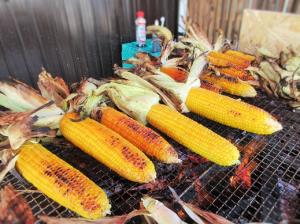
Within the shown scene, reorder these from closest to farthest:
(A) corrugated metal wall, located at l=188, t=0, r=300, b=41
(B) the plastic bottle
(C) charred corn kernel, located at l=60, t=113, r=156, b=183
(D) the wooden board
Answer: (C) charred corn kernel, located at l=60, t=113, r=156, b=183
(D) the wooden board
(B) the plastic bottle
(A) corrugated metal wall, located at l=188, t=0, r=300, b=41

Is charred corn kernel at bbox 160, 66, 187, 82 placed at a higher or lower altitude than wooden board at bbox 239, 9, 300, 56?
lower

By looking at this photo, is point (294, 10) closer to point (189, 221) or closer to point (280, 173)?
point (280, 173)

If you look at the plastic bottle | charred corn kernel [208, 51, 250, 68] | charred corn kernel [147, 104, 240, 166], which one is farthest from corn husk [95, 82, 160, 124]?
the plastic bottle

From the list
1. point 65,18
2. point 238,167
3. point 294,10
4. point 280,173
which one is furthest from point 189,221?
point 294,10

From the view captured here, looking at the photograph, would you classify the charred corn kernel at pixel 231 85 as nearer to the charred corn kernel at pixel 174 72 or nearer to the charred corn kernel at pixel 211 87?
the charred corn kernel at pixel 211 87

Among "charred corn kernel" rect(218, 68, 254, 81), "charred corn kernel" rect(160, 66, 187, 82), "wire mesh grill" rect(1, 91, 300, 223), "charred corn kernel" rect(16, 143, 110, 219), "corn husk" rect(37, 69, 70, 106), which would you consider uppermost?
"corn husk" rect(37, 69, 70, 106)

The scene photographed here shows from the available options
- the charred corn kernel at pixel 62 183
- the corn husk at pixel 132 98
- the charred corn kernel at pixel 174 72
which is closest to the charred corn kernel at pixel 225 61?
the charred corn kernel at pixel 174 72

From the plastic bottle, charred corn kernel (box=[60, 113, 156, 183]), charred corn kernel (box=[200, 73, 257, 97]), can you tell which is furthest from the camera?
the plastic bottle

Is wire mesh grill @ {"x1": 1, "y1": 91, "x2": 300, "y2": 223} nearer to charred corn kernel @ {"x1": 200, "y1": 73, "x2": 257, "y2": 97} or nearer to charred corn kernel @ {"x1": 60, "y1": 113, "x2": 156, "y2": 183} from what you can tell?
charred corn kernel @ {"x1": 60, "y1": 113, "x2": 156, "y2": 183}
